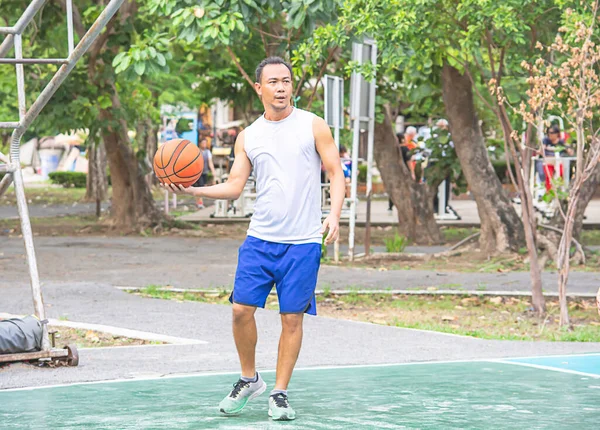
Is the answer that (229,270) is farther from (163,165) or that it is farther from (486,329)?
(163,165)

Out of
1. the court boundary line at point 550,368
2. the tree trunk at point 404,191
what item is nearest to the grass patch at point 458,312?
the court boundary line at point 550,368

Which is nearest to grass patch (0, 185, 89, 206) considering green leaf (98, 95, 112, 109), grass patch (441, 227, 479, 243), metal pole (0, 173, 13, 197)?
green leaf (98, 95, 112, 109)

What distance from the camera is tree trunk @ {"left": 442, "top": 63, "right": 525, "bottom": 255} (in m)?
17.9

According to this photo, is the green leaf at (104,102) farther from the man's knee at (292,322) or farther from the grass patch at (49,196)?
the man's knee at (292,322)

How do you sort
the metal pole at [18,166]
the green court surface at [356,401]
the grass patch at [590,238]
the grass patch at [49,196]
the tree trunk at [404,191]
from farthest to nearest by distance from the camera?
the grass patch at [49,196] → the grass patch at [590,238] → the tree trunk at [404,191] → the metal pole at [18,166] → the green court surface at [356,401]

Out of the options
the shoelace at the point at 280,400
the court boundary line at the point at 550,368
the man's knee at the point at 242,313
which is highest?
the man's knee at the point at 242,313

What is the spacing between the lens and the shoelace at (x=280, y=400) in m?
6.43

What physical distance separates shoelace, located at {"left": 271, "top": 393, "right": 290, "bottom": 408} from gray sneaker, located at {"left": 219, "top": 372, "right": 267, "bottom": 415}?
0.22 m

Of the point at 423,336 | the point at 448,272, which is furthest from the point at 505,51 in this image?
the point at 423,336

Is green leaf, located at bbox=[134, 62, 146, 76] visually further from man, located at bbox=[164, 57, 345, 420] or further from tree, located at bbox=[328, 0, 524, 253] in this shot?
man, located at bbox=[164, 57, 345, 420]

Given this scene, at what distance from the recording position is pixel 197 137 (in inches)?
1857

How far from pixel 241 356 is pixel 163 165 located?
3.79ft

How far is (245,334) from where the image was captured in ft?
22.4

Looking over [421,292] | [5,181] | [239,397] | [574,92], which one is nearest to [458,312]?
[421,292]
